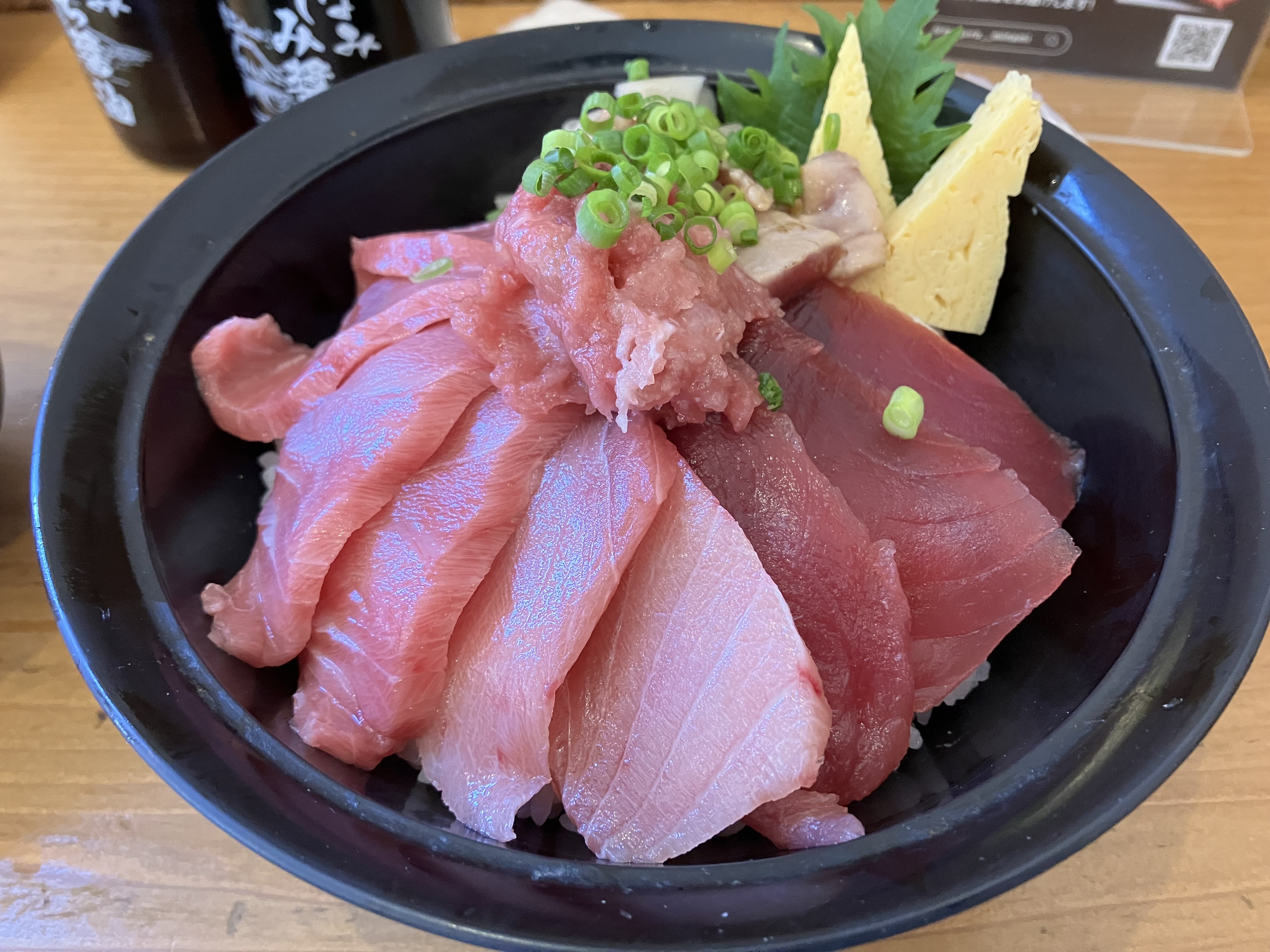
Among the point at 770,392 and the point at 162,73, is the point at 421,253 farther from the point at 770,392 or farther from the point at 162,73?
the point at 162,73

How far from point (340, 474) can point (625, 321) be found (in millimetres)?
505

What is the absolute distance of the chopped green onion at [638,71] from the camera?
1756 millimetres

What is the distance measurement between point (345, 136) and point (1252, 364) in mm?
1707

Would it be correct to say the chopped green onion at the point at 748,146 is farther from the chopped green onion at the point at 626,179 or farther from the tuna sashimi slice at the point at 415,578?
the tuna sashimi slice at the point at 415,578

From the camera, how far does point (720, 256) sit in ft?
4.33

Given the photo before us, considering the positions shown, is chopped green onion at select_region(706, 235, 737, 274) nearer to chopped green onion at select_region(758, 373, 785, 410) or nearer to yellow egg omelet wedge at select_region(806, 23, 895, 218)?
chopped green onion at select_region(758, 373, 785, 410)

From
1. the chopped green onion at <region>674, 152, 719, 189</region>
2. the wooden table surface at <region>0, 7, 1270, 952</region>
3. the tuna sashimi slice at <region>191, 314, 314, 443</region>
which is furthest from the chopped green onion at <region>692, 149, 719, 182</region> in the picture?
the wooden table surface at <region>0, 7, 1270, 952</region>

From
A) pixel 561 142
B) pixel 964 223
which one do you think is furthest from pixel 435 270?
pixel 964 223

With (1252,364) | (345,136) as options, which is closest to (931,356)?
(1252,364)

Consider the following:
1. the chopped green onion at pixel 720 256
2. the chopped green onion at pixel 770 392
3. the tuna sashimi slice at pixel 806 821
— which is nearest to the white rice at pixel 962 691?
the tuna sashimi slice at pixel 806 821

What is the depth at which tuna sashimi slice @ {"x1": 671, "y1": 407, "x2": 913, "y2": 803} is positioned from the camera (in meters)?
1.17

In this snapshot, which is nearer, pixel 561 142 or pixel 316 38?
pixel 561 142

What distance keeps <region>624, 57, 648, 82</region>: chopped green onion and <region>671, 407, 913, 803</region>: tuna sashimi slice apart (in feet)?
3.49

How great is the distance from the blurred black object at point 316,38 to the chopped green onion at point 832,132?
1.02m
